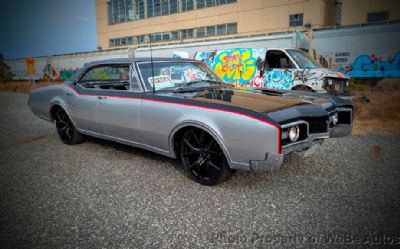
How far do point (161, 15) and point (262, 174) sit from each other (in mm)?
41138

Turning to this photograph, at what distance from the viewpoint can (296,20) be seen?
1185 inches

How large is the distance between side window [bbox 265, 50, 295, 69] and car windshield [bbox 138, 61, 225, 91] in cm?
474

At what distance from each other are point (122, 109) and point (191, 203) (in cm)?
175

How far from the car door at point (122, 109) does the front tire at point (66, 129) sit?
3.43ft

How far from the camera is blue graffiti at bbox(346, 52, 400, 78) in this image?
15540 millimetres

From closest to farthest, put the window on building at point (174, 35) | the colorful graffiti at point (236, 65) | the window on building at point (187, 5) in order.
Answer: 1. the colorful graffiti at point (236, 65)
2. the window on building at point (187, 5)
3. the window on building at point (174, 35)

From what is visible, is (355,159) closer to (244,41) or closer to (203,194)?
(203,194)

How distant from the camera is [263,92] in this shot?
3.96 meters

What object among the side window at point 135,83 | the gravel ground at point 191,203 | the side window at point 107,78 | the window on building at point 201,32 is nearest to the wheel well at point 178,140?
the gravel ground at point 191,203

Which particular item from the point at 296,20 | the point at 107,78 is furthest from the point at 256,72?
the point at 296,20

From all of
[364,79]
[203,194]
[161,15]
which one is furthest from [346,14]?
[203,194]

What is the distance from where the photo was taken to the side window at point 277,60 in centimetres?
859

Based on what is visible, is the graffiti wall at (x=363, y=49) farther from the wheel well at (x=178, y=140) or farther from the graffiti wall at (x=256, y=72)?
the wheel well at (x=178, y=140)

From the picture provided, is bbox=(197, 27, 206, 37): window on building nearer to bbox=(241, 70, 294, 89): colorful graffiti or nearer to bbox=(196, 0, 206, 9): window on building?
bbox=(196, 0, 206, 9): window on building
